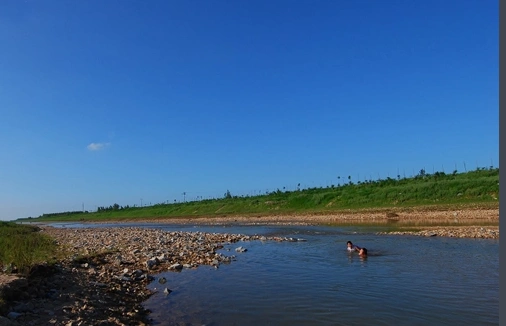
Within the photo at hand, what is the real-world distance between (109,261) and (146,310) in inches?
299

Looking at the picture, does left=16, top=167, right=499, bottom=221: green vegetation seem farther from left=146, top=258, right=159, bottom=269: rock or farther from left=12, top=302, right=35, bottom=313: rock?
left=12, top=302, right=35, bottom=313: rock

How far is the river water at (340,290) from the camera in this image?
10.4 metres

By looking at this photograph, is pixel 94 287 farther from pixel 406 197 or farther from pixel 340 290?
pixel 406 197

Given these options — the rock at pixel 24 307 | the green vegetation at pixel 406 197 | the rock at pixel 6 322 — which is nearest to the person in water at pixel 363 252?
the rock at pixel 24 307

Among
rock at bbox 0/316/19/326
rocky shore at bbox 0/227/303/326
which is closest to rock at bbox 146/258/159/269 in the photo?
rocky shore at bbox 0/227/303/326

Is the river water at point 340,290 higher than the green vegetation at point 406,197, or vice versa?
the green vegetation at point 406,197

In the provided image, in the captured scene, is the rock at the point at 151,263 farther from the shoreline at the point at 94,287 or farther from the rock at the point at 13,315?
the rock at the point at 13,315

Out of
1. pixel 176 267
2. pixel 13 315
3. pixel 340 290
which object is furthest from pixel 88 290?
pixel 340 290

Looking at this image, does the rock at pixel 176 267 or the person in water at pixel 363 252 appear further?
the person in water at pixel 363 252

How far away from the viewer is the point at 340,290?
13.4 meters

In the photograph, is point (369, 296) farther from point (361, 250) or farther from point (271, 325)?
point (361, 250)

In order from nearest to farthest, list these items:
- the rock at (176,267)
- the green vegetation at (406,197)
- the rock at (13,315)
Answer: the rock at (13,315) < the rock at (176,267) < the green vegetation at (406,197)

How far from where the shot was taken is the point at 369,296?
12.5m

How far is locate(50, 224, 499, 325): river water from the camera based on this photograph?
10359 mm
